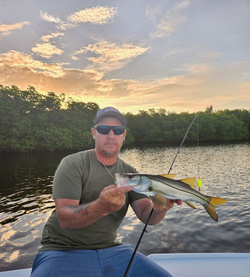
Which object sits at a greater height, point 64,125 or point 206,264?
point 64,125

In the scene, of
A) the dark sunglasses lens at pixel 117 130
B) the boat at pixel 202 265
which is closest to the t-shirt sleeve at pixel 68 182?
the dark sunglasses lens at pixel 117 130

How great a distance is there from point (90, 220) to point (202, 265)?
2402 mm

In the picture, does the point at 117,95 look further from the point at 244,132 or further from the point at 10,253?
the point at 244,132

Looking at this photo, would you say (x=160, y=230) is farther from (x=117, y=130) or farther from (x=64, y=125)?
(x=64, y=125)

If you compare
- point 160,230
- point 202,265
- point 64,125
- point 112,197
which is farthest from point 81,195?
point 64,125

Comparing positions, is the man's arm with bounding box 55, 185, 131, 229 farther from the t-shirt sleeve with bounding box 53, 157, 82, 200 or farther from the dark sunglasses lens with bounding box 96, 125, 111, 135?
the dark sunglasses lens with bounding box 96, 125, 111, 135

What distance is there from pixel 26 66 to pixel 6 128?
28143 millimetres

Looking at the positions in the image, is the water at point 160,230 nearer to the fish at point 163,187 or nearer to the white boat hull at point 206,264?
the white boat hull at point 206,264

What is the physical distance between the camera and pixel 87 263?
277cm

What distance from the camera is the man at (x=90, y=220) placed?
102 inches

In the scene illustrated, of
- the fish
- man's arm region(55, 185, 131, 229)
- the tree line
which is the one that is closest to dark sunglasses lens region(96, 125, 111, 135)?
man's arm region(55, 185, 131, 229)

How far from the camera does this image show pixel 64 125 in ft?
262

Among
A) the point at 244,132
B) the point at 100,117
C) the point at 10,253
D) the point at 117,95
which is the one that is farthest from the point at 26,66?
the point at 244,132

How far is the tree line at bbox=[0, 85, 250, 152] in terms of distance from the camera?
62312mm
